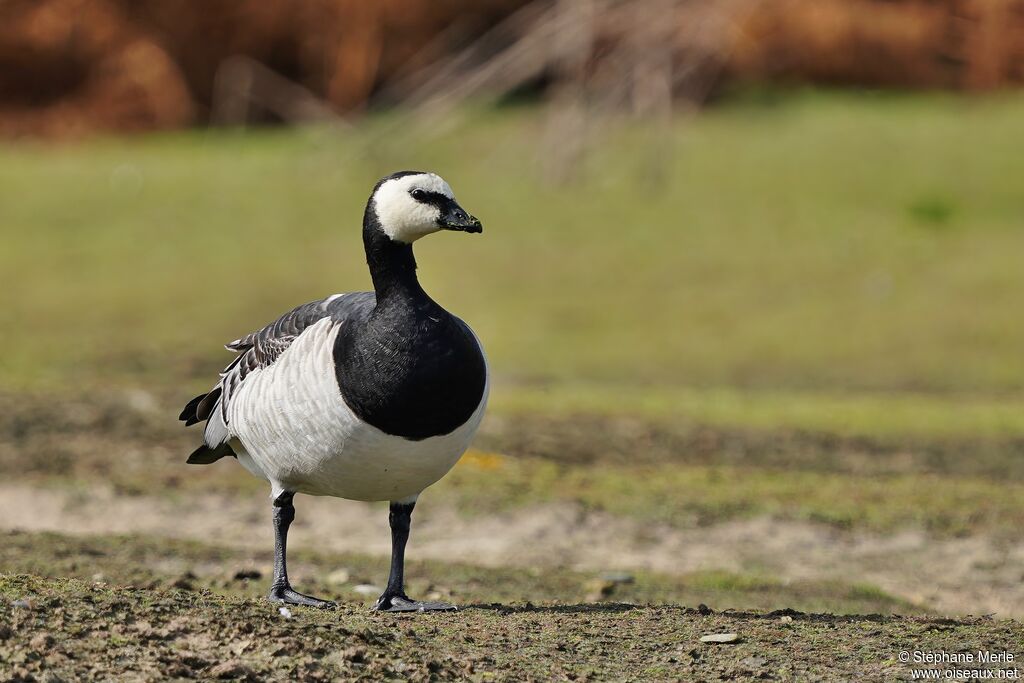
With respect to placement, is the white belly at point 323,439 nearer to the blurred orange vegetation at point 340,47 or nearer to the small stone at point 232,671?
the small stone at point 232,671

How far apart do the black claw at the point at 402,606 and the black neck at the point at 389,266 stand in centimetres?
126

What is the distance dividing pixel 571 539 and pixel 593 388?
5625 mm

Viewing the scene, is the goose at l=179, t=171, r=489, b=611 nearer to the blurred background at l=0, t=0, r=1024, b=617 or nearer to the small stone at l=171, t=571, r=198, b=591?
the small stone at l=171, t=571, r=198, b=591

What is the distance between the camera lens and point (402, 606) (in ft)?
21.0

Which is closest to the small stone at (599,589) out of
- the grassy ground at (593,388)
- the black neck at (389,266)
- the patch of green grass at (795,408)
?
the grassy ground at (593,388)

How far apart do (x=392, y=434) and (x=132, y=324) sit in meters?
11.5

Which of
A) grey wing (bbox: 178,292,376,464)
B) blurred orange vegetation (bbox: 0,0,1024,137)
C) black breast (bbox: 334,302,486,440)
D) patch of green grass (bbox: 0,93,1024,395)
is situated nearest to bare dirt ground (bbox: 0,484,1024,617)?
grey wing (bbox: 178,292,376,464)

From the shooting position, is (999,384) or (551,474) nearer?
(551,474)

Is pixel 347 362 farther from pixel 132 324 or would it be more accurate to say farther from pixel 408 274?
pixel 132 324

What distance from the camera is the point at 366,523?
31.8 ft

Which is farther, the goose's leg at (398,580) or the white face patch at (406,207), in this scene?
the goose's leg at (398,580)

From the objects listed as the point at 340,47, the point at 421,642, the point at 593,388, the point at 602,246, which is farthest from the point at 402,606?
the point at 340,47

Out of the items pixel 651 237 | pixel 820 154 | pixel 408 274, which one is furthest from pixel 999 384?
pixel 408 274

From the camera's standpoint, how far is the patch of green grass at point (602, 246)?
15758mm
